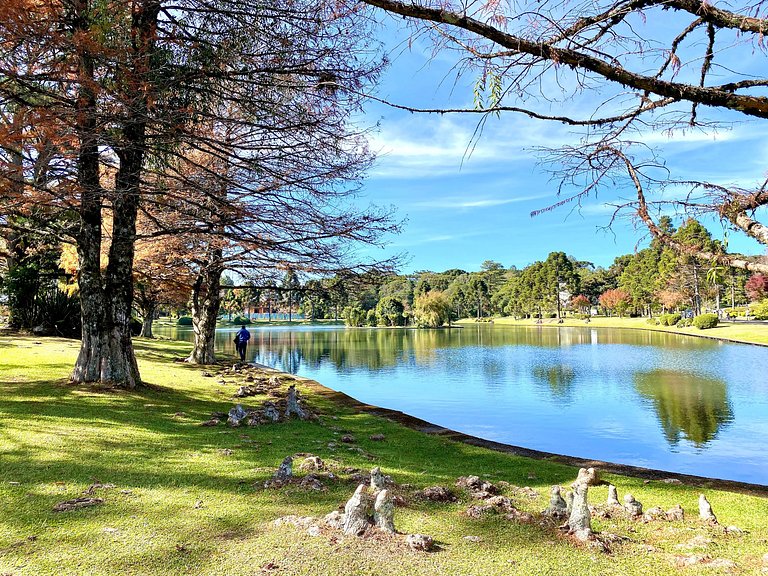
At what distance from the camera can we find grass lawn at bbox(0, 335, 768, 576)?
335 centimetres

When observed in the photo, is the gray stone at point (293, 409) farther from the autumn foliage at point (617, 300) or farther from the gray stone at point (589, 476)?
the autumn foliage at point (617, 300)

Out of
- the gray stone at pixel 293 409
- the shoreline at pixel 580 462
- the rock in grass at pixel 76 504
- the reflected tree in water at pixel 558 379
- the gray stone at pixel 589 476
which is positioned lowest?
the reflected tree in water at pixel 558 379

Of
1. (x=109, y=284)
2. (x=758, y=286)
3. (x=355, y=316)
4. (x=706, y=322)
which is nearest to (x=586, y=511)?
(x=109, y=284)

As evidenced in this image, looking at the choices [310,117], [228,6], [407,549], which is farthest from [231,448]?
[228,6]

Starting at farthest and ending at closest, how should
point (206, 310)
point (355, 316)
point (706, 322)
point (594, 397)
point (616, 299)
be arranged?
point (355, 316) < point (616, 299) < point (706, 322) < point (206, 310) < point (594, 397)

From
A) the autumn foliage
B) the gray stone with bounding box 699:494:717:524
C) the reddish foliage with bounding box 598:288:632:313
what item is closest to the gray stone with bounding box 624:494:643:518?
the gray stone with bounding box 699:494:717:524

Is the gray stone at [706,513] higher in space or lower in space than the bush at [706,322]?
lower

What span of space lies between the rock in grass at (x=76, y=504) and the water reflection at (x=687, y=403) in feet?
34.8

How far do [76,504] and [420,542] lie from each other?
2.94m

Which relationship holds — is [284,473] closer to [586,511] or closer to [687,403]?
[586,511]

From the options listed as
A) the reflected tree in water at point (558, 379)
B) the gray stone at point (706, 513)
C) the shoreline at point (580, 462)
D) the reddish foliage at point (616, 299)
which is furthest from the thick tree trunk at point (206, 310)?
the reddish foliage at point (616, 299)

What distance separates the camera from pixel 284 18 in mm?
7738

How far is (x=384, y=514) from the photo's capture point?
378cm

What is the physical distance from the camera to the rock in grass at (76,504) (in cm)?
406
